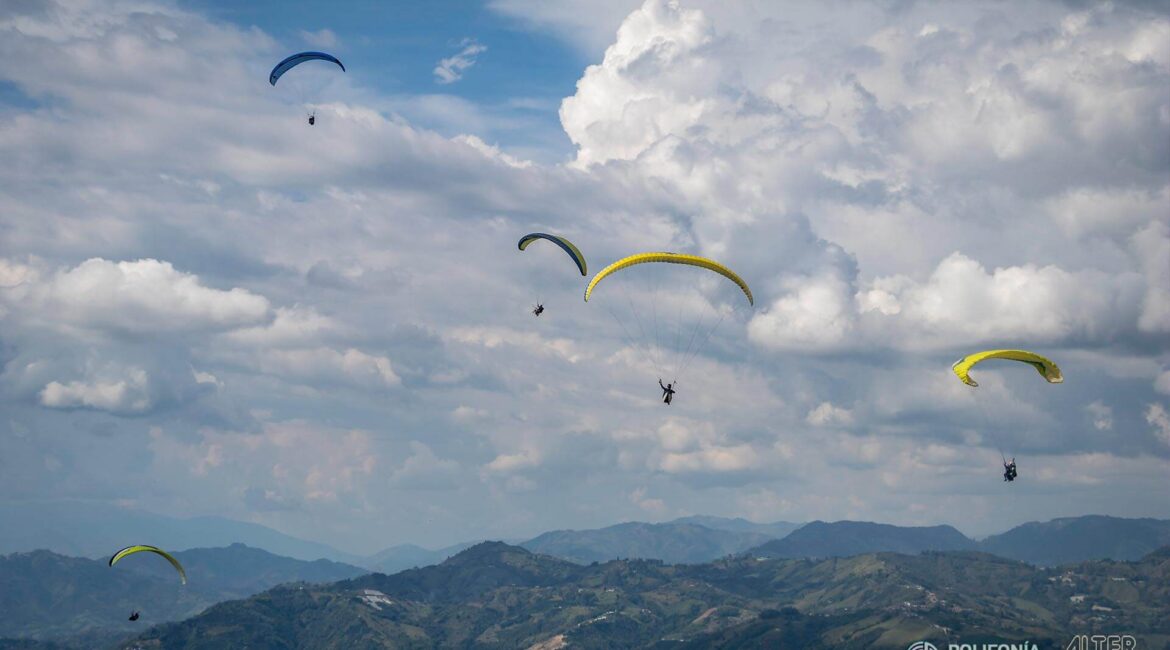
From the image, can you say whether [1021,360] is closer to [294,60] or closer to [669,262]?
[669,262]

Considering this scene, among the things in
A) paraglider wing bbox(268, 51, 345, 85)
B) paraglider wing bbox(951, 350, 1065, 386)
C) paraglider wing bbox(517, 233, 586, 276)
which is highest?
paraglider wing bbox(268, 51, 345, 85)

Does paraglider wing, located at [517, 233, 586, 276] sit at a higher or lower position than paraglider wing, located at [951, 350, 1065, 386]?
higher

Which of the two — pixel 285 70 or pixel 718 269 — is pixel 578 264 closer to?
pixel 718 269

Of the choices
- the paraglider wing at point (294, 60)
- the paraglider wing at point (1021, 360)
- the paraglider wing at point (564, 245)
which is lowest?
the paraglider wing at point (1021, 360)

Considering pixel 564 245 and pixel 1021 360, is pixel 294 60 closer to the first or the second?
pixel 564 245

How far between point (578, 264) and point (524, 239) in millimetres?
9172

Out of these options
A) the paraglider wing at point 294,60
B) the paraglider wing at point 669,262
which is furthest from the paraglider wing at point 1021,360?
the paraglider wing at point 294,60

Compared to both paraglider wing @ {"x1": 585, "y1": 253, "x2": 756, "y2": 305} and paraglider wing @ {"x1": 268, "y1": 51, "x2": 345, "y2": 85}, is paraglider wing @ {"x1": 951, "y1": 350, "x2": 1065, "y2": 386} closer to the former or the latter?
paraglider wing @ {"x1": 585, "y1": 253, "x2": 756, "y2": 305}

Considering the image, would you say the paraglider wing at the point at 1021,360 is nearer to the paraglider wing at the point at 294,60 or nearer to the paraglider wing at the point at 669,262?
the paraglider wing at the point at 669,262

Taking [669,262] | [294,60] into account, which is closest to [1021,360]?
[669,262]

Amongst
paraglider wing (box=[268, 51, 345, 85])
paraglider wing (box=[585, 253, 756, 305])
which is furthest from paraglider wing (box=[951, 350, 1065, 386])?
paraglider wing (box=[268, 51, 345, 85])

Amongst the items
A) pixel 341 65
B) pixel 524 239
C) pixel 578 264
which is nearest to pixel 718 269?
pixel 578 264

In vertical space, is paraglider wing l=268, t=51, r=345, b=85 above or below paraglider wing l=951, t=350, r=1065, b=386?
above

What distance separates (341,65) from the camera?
12081 centimetres
